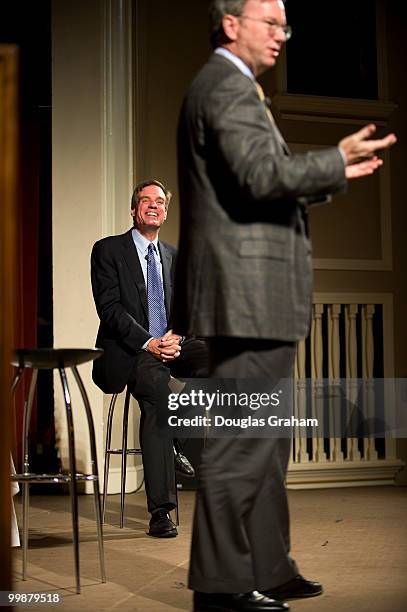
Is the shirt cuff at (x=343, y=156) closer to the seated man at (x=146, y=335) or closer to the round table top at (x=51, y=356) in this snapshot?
the round table top at (x=51, y=356)

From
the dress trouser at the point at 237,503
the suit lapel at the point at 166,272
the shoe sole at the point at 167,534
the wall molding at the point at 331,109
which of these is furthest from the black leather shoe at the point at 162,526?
the wall molding at the point at 331,109

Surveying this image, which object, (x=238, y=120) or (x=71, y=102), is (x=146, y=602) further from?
(x=71, y=102)

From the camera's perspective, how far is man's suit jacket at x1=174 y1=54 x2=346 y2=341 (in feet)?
6.13

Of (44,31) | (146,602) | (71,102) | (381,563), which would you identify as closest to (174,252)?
(71,102)

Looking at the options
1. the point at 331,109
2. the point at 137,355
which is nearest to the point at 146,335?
the point at 137,355

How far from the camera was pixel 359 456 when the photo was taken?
16.4 feet

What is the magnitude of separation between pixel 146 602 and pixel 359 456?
2955mm

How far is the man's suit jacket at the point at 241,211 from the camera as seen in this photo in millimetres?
1869

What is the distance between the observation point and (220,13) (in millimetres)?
2045

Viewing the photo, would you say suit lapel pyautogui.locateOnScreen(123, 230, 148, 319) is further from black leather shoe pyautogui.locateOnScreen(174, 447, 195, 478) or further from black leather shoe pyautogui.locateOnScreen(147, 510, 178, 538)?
black leather shoe pyautogui.locateOnScreen(147, 510, 178, 538)

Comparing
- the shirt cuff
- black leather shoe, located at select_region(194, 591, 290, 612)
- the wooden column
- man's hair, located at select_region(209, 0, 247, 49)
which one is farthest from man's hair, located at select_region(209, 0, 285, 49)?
black leather shoe, located at select_region(194, 591, 290, 612)

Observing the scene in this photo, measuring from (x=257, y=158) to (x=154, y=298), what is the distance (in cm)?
180

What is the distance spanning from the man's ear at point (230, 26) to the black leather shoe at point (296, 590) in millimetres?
1206

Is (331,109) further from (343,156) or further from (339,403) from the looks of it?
(343,156)
